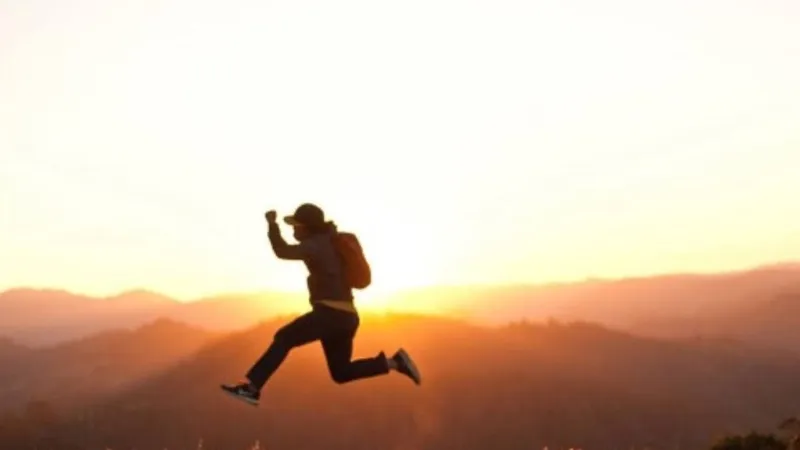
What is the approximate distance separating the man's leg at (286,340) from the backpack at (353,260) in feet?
1.84

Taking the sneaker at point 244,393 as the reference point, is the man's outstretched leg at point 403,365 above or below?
above

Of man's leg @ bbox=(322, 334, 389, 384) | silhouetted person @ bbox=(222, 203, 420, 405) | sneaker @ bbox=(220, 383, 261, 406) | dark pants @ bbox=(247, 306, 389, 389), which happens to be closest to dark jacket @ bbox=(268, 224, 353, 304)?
silhouetted person @ bbox=(222, 203, 420, 405)

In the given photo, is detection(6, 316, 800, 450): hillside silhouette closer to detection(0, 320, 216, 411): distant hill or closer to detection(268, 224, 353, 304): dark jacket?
detection(0, 320, 216, 411): distant hill

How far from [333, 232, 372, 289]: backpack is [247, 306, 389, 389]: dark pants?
37cm

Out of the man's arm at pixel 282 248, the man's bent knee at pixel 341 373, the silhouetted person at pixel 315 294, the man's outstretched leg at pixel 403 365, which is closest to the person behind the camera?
the man's arm at pixel 282 248

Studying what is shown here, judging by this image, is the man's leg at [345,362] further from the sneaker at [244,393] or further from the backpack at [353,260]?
the sneaker at [244,393]

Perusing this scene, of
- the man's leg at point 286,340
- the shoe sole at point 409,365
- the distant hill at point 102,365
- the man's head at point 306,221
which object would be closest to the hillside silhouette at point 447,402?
the distant hill at point 102,365

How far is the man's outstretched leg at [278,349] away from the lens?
9023 mm

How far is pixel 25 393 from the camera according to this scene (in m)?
160

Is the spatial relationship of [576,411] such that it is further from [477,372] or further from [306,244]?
[306,244]

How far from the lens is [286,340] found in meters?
9.10

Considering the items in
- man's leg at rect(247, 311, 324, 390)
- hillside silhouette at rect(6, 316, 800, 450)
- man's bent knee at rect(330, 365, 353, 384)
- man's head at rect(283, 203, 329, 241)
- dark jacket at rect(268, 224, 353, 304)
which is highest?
man's head at rect(283, 203, 329, 241)

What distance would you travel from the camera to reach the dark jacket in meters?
8.79

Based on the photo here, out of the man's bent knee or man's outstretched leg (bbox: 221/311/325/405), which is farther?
the man's bent knee
